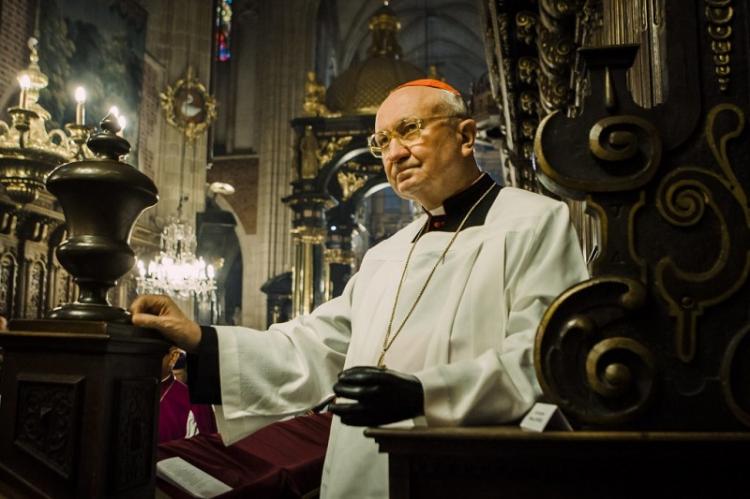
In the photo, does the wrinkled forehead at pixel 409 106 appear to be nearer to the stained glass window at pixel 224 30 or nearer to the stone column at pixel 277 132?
the stone column at pixel 277 132

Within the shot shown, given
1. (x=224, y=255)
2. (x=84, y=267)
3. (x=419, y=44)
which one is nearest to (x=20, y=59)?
(x=84, y=267)

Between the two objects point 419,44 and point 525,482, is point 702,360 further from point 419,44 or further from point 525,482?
point 419,44

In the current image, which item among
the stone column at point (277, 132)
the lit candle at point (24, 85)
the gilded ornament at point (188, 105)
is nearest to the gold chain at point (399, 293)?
the lit candle at point (24, 85)

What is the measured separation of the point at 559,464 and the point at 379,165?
40.0 feet

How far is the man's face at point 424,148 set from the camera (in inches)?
79.4

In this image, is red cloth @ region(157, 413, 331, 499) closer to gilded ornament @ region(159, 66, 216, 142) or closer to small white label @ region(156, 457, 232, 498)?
small white label @ region(156, 457, 232, 498)

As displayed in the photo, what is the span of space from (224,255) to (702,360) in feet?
62.1

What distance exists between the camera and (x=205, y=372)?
1971 mm

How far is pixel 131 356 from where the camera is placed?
1660 millimetres

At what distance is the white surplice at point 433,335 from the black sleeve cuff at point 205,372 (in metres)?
0.02

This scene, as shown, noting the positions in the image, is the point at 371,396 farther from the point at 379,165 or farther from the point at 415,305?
the point at 379,165

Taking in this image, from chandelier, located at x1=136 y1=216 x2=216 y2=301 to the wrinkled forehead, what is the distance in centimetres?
868

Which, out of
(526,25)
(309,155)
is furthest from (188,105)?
(526,25)

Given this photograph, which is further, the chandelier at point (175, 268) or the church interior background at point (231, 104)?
the chandelier at point (175, 268)
